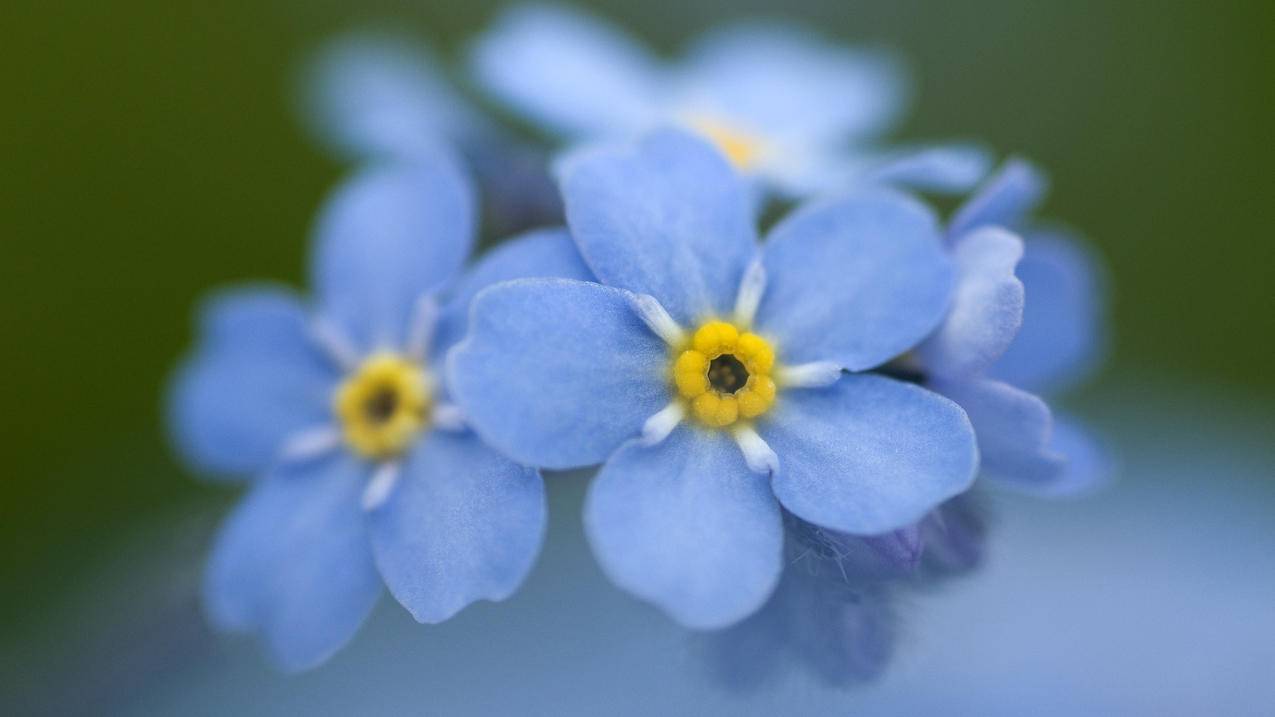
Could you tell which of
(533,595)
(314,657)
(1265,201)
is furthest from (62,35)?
(1265,201)

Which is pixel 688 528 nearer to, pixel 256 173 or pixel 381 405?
pixel 381 405

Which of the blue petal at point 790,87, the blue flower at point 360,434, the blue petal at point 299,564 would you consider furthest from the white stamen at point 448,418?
the blue petal at point 790,87

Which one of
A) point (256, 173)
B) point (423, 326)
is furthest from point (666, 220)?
point (256, 173)

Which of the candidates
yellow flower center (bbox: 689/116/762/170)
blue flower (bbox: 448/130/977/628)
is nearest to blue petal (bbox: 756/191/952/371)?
blue flower (bbox: 448/130/977/628)

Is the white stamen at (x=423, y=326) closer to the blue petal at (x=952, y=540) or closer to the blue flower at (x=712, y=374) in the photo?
the blue flower at (x=712, y=374)

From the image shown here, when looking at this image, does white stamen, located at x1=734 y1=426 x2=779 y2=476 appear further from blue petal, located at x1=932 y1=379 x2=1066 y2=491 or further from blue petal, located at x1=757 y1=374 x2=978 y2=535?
blue petal, located at x1=932 y1=379 x2=1066 y2=491
